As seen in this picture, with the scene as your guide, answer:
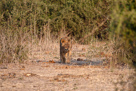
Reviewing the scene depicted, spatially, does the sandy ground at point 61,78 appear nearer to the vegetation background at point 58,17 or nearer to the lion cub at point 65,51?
the lion cub at point 65,51

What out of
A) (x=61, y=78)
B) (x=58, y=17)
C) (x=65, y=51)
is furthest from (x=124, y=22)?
(x=58, y=17)

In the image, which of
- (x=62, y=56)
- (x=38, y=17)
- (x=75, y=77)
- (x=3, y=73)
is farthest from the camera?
(x=38, y=17)

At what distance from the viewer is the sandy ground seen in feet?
19.3

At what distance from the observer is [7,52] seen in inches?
351

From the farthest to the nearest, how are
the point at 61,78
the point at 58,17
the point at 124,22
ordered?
the point at 58,17 < the point at 61,78 < the point at 124,22

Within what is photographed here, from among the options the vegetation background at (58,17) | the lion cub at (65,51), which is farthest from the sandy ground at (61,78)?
the vegetation background at (58,17)

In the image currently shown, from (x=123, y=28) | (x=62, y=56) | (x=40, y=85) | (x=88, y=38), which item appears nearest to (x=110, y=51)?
(x=62, y=56)

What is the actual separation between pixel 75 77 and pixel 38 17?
997 cm

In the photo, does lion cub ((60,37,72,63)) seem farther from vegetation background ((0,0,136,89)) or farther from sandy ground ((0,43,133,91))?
vegetation background ((0,0,136,89))

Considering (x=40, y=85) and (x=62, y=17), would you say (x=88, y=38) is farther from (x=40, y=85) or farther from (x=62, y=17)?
(x=40, y=85)

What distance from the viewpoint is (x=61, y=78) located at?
270 inches

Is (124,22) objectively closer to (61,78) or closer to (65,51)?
(61,78)

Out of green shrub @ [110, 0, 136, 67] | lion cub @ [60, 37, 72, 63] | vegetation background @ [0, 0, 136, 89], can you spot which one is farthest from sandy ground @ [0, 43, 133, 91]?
vegetation background @ [0, 0, 136, 89]

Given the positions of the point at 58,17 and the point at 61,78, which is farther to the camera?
the point at 58,17
